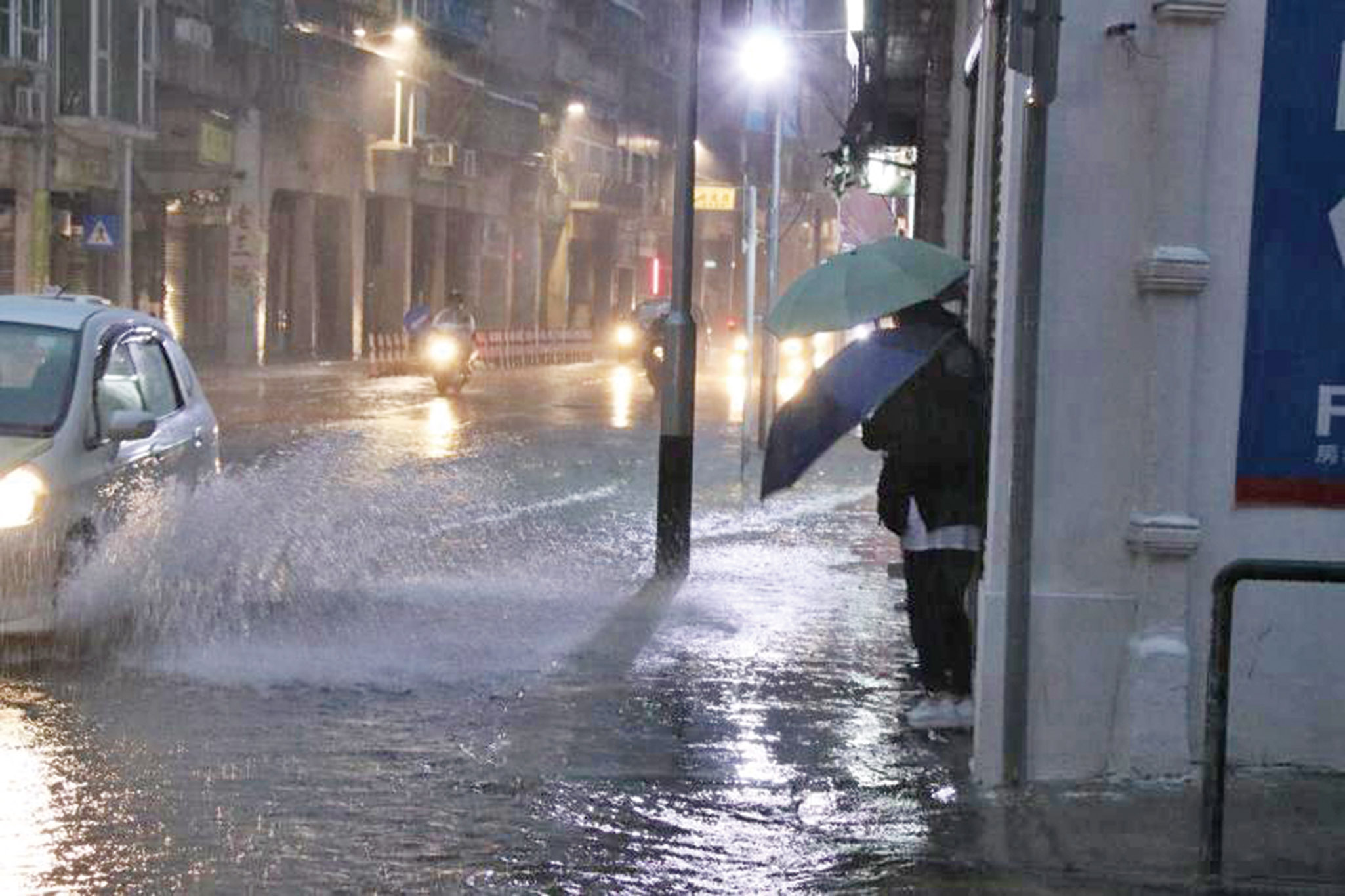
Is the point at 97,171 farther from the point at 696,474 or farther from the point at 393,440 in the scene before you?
the point at 696,474

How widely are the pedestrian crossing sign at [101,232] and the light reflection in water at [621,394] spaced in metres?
9.29

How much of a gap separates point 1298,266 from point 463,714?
371cm

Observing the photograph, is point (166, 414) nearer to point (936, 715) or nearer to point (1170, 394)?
point (936, 715)

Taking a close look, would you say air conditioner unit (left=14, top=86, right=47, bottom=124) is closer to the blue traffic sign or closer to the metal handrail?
the blue traffic sign

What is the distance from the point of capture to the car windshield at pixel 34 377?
9.86 m

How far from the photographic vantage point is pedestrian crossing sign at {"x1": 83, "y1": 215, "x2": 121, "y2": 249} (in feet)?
116

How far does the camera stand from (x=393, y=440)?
2412 centimetres

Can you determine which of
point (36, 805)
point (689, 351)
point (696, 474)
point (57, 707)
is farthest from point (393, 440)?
point (36, 805)

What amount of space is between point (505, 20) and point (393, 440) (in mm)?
42419

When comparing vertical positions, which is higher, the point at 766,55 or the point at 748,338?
Result: the point at 766,55

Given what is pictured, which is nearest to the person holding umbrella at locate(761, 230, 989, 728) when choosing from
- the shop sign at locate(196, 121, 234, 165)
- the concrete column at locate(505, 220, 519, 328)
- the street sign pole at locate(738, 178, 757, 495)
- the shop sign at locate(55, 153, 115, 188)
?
the street sign pole at locate(738, 178, 757, 495)

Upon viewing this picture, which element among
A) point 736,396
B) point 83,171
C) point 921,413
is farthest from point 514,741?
point 83,171

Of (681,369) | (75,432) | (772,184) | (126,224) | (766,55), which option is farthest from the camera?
(126,224)

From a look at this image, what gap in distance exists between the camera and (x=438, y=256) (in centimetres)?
6075
